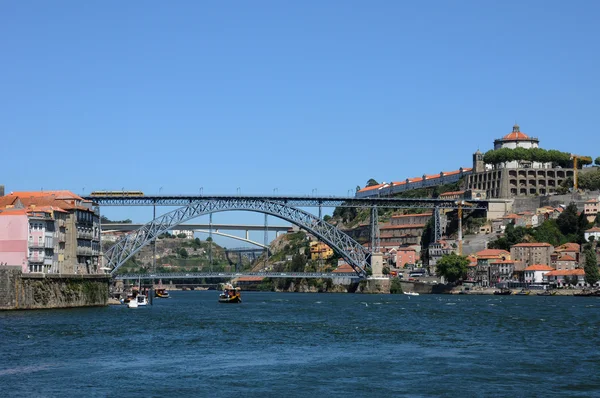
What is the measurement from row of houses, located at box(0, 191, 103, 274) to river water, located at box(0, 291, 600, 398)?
13.9 feet

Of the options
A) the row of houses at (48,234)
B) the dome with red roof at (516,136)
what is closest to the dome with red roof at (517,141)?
the dome with red roof at (516,136)

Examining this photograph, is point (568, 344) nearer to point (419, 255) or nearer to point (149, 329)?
point (149, 329)

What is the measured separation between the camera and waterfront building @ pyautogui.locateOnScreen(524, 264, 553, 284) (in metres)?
121

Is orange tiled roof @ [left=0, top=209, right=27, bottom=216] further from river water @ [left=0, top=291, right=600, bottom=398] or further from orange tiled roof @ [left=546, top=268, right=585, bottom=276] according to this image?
orange tiled roof @ [left=546, top=268, right=585, bottom=276]

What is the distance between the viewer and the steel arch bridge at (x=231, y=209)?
107 metres

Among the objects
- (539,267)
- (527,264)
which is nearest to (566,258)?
(539,267)

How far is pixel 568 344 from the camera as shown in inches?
1757

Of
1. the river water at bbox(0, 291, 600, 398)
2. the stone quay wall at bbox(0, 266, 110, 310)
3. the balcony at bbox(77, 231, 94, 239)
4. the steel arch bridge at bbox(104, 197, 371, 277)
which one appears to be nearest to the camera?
the river water at bbox(0, 291, 600, 398)

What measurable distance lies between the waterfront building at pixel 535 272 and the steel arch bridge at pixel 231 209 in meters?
19.5

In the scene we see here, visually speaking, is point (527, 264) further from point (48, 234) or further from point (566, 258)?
point (48, 234)

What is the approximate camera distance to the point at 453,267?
123 m

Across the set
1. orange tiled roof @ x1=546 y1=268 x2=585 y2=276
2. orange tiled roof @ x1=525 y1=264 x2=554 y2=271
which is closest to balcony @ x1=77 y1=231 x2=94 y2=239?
orange tiled roof @ x1=546 y1=268 x2=585 y2=276

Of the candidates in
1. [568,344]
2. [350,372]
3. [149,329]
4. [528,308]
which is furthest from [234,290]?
[350,372]

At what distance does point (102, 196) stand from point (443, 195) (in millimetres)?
64422
